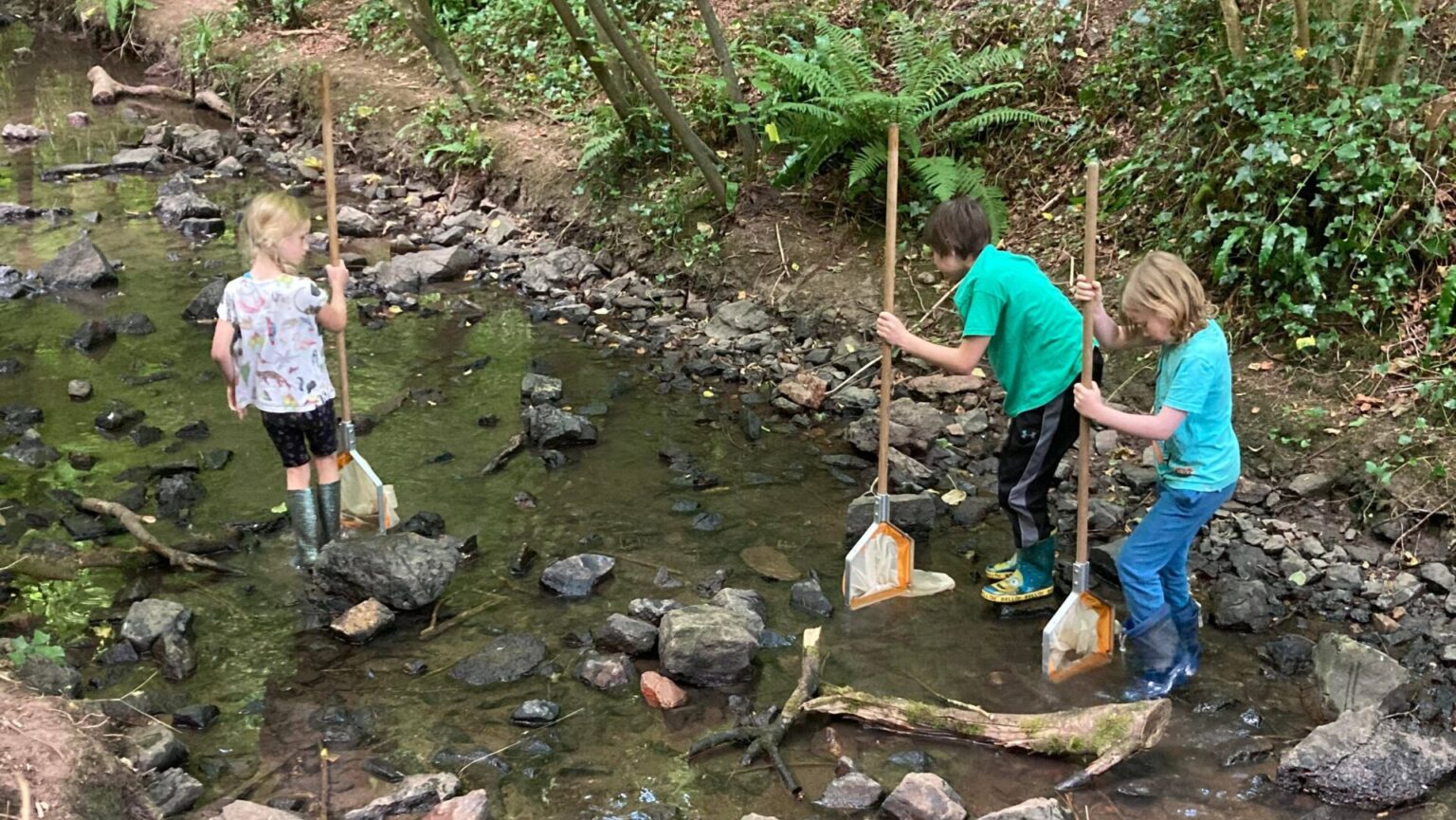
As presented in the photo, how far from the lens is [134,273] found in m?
10.2

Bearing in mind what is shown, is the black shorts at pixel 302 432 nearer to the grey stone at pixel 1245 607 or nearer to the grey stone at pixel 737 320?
the grey stone at pixel 737 320

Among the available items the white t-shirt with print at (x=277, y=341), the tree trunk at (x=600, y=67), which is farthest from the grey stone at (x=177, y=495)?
the tree trunk at (x=600, y=67)

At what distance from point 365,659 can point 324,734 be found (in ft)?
1.86

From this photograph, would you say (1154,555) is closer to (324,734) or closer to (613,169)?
(324,734)

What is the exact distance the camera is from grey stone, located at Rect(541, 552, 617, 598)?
19.0ft

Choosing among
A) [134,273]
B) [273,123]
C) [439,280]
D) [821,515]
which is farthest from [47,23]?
[821,515]

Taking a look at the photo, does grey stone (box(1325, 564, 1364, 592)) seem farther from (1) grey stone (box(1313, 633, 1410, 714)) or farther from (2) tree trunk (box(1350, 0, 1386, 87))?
(2) tree trunk (box(1350, 0, 1386, 87))

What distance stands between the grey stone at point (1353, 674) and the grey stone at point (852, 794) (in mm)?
1972

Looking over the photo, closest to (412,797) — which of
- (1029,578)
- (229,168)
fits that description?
(1029,578)

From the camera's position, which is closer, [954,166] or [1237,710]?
[1237,710]

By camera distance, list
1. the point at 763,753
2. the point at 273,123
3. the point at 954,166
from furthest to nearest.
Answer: the point at 273,123
the point at 954,166
the point at 763,753

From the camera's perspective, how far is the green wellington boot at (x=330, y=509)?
595 cm

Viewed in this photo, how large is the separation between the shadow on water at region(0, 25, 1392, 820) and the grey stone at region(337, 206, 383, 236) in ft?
7.25

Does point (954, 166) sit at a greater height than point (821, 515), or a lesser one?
greater
